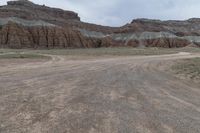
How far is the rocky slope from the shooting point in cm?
9081

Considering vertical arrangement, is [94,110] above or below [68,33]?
below

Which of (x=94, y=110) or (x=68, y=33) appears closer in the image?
(x=94, y=110)

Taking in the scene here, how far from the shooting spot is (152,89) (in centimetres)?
1129

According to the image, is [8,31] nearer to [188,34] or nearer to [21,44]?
[21,44]

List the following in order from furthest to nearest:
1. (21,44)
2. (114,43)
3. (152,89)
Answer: (114,43)
(21,44)
(152,89)

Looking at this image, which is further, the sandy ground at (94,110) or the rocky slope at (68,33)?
the rocky slope at (68,33)

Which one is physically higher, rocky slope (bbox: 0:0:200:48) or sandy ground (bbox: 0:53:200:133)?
rocky slope (bbox: 0:0:200:48)

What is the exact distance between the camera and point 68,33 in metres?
101

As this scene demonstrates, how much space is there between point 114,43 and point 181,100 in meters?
104

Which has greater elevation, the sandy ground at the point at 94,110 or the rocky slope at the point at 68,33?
the rocky slope at the point at 68,33

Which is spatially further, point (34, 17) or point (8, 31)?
point (34, 17)

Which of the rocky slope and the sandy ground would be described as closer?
the sandy ground

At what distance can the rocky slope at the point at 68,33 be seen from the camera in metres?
90.8

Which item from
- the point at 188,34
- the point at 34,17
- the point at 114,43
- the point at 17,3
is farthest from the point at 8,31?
the point at 188,34
